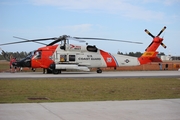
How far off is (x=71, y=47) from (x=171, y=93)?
751 inches

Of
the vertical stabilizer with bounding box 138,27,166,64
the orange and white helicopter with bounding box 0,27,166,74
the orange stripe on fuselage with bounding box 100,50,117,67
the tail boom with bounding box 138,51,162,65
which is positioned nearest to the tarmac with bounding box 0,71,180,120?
the orange and white helicopter with bounding box 0,27,166,74

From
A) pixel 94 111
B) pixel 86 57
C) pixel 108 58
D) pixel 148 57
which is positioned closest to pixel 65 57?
pixel 86 57

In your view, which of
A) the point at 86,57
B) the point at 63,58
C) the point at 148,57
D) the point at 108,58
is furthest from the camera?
the point at 148,57

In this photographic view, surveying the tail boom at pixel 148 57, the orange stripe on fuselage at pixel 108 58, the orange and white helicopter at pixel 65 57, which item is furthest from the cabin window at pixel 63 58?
the tail boom at pixel 148 57

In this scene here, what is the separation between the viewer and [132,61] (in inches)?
1457

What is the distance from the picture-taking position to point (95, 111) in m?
10.8

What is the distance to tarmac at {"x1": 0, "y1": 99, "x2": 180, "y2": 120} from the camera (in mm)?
9805

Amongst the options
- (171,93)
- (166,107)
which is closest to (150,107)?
(166,107)

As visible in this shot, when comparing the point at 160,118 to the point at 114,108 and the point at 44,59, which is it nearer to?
the point at 114,108

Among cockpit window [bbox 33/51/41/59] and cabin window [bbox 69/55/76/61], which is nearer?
cockpit window [bbox 33/51/41/59]

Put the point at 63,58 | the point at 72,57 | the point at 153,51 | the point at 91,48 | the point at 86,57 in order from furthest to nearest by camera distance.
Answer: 1. the point at 153,51
2. the point at 91,48
3. the point at 86,57
4. the point at 72,57
5. the point at 63,58

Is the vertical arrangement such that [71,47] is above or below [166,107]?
above

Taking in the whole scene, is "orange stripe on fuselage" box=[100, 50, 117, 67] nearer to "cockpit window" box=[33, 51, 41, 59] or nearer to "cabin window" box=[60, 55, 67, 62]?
"cabin window" box=[60, 55, 67, 62]

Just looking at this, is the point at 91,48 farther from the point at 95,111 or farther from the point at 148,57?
the point at 95,111
